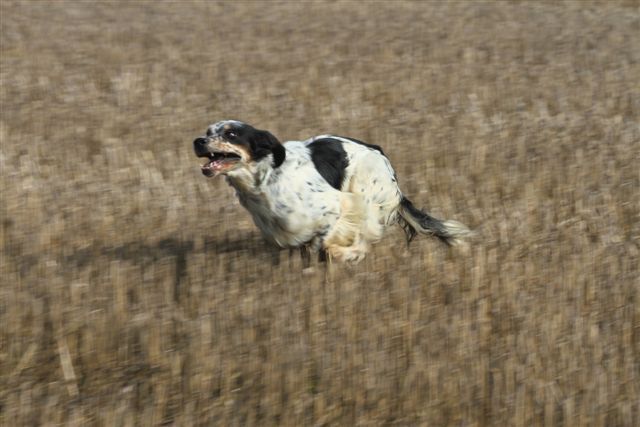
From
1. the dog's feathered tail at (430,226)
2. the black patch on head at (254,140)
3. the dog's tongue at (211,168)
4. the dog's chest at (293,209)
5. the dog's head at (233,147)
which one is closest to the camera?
the dog's tongue at (211,168)

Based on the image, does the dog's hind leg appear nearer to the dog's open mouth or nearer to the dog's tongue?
the dog's open mouth

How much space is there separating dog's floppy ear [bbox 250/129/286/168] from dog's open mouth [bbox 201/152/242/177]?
0.12 m

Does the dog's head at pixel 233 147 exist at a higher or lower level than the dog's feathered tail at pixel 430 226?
higher

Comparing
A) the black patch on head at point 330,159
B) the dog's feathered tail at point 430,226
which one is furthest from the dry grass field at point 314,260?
the black patch on head at point 330,159

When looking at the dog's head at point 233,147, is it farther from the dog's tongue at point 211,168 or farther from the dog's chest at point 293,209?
the dog's chest at point 293,209

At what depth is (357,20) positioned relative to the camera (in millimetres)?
15172

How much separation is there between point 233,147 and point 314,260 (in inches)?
36.8

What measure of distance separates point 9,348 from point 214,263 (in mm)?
1481

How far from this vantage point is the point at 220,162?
5.70 metres

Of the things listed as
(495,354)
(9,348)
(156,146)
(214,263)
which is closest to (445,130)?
(156,146)

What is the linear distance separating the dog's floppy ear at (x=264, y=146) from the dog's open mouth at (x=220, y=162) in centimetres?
12

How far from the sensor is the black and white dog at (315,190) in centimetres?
579

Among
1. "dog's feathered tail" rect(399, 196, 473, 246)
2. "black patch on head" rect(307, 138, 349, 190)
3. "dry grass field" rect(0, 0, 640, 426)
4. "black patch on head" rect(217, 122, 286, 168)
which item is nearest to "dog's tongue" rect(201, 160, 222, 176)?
"black patch on head" rect(217, 122, 286, 168)

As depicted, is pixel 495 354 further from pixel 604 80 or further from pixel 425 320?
pixel 604 80
